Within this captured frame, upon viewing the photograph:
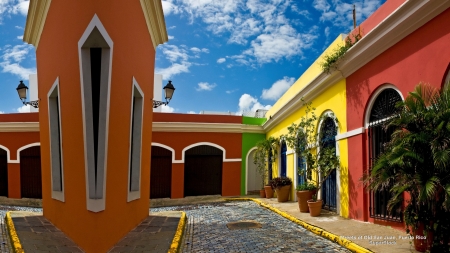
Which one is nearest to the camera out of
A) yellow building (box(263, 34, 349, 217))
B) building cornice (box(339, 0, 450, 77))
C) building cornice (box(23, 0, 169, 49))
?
building cornice (box(339, 0, 450, 77))

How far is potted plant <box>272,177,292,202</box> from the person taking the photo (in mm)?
12281

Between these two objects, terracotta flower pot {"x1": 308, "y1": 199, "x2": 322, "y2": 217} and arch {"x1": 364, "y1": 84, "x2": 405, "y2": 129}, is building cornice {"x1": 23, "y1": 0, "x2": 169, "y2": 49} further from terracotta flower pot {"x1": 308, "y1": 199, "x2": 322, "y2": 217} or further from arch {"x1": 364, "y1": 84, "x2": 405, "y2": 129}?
terracotta flower pot {"x1": 308, "y1": 199, "x2": 322, "y2": 217}

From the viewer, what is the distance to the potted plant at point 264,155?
592 inches

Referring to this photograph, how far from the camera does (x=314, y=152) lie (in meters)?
10.1

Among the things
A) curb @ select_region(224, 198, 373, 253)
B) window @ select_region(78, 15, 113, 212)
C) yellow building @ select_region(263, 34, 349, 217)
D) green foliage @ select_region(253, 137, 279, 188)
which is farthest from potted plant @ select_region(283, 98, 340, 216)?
window @ select_region(78, 15, 113, 212)

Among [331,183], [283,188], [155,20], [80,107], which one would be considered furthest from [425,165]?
[283,188]

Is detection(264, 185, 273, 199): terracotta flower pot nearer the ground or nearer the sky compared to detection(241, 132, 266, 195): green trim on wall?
nearer the ground

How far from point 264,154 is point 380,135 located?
8.71m

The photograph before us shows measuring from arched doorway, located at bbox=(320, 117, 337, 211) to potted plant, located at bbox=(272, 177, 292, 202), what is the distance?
2427 millimetres

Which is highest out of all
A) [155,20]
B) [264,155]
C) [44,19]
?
[155,20]

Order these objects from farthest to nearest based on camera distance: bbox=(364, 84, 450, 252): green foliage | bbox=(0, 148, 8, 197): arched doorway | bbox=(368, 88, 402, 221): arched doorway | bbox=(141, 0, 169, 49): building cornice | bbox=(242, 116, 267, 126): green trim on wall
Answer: bbox=(242, 116, 267, 126): green trim on wall < bbox=(0, 148, 8, 197): arched doorway < bbox=(141, 0, 169, 49): building cornice < bbox=(368, 88, 402, 221): arched doorway < bbox=(364, 84, 450, 252): green foliage

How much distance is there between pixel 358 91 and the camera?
25.8ft

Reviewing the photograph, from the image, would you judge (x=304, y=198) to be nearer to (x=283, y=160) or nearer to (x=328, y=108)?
(x=328, y=108)

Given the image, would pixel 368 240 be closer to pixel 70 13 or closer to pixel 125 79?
pixel 125 79
